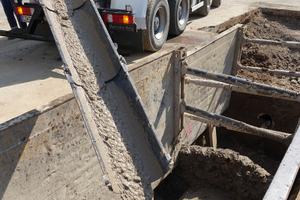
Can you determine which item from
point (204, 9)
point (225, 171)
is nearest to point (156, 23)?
point (225, 171)

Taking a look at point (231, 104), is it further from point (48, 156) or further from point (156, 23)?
point (48, 156)

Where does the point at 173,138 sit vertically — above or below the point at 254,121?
above

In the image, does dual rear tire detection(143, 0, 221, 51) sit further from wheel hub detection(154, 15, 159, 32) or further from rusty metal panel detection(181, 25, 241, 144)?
rusty metal panel detection(181, 25, 241, 144)

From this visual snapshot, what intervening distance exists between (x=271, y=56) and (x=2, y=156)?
7339mm

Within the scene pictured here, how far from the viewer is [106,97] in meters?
2.55

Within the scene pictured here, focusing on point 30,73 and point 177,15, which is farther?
point 177,15

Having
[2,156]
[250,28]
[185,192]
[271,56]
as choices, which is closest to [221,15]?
[250,28]

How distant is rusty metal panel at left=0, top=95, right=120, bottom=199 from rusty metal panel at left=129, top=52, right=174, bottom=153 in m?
1.23

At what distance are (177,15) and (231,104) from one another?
3449 millimetres

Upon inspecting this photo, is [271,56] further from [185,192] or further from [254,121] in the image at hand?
[185,192]

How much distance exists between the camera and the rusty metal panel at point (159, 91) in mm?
3838

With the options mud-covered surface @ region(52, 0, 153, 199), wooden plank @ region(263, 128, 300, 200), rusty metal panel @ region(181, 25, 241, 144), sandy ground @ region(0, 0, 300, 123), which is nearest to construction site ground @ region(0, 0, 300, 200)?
sandy ground @ region(0, 0, 300, 123)

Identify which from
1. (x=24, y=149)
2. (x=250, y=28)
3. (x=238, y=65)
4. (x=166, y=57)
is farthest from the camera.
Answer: (x=250, y=28)

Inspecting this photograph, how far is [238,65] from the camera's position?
22.8ft
